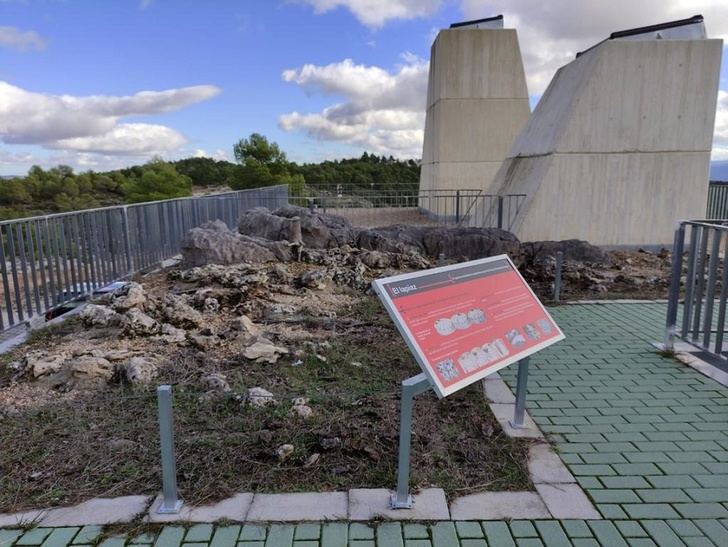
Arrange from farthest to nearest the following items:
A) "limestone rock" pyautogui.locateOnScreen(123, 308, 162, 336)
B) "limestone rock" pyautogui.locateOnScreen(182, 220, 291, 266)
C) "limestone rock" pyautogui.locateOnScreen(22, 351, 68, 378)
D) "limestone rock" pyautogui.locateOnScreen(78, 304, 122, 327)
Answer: "limestone rock" pyautogui.locateOnScreen(182, 220, 291, 266)
"limestone rock" pyautogui.locateOnScreen(78, 304, 122, 327)
"limestone rock" pyautogui.locateOnScreen(123, 308, 162, 336)
"limestone rock" pyautogui.locateOnScreen(22, 351, 68, 378)

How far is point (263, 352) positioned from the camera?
4555 mm

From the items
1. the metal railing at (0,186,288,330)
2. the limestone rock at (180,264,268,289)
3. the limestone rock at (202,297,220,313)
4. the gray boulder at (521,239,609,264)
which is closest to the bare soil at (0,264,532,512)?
A: the metal railing at (0,186,288,330)

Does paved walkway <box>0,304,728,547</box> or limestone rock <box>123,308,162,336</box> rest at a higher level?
limestone rock <box>123,308,162,336</box>

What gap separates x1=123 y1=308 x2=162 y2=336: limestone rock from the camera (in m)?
5.01

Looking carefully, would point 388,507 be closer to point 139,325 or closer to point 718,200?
point 139,325

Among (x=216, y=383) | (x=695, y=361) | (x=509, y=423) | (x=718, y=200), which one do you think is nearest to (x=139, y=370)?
(x=216, y=383)

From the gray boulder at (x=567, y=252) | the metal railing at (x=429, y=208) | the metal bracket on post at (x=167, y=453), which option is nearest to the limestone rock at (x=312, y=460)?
the metal bracket on post at (x=167, y=453)

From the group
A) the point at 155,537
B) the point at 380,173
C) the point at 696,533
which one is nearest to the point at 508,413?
the point at 696,533

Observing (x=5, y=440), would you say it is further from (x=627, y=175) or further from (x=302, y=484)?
(x=627, y=175)

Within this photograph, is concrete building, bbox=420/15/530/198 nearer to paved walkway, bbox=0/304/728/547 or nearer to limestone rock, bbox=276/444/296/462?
paved walkway, bbox=0/304/728/547

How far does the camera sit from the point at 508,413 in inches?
146

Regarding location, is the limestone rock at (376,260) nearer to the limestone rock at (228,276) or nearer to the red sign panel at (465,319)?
the limestone rock at (228,276)

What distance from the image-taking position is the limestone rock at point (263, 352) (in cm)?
448

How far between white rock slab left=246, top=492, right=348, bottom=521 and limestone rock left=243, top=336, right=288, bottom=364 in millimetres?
1848
